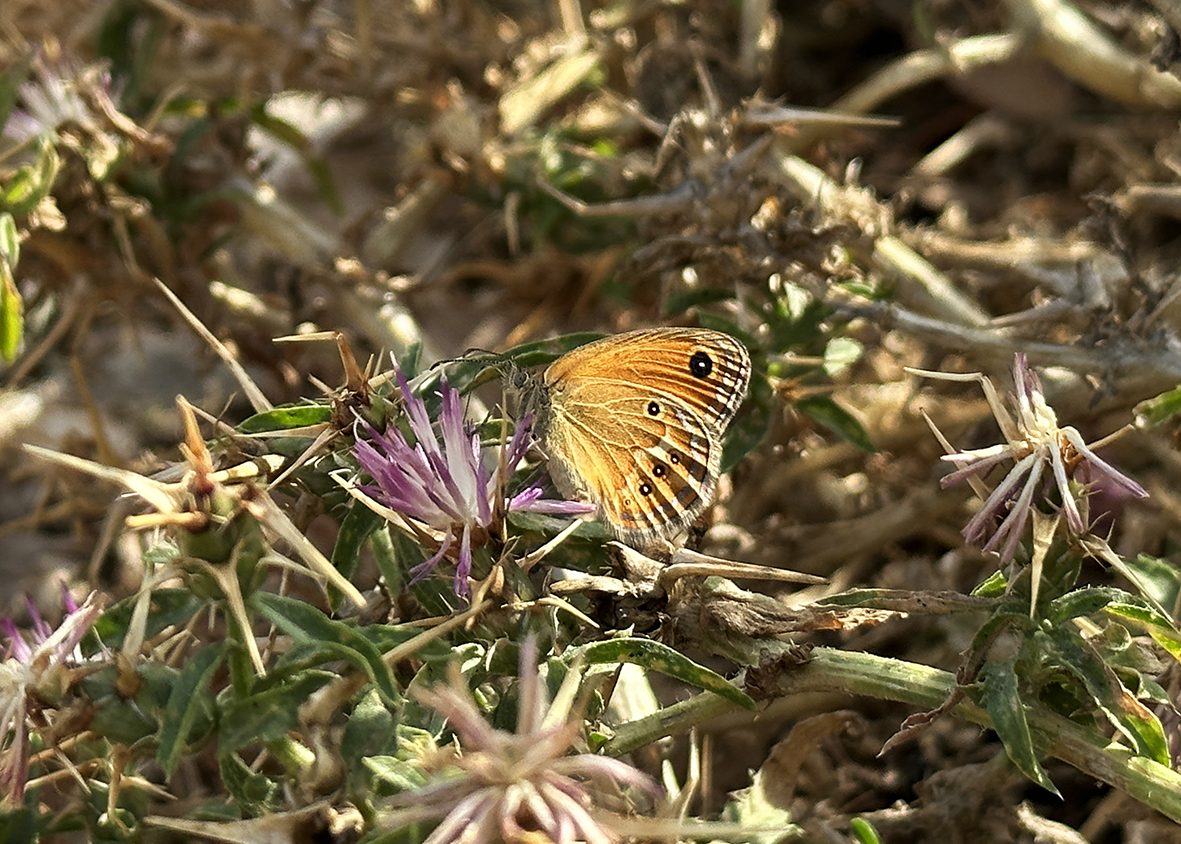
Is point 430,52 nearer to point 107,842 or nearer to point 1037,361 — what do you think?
point 1037,361

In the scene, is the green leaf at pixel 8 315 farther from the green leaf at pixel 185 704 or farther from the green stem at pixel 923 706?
the green stem at pixel 923 706

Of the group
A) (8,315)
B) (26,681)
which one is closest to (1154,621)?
(26,681)

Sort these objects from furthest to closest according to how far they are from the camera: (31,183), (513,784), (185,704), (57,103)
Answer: (57,103), (31,183), (185,704), (513,784)

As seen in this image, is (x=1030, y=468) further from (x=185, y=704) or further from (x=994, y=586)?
(x=185, y=704)

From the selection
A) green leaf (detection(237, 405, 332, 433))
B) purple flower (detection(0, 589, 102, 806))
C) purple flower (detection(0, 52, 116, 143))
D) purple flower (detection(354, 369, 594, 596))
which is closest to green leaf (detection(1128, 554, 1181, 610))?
purple flower (detection(354, 369, 594, 596))

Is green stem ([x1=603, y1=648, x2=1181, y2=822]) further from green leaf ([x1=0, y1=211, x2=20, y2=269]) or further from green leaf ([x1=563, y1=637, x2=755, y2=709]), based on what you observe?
green leaf ([x1=0, y1=211, x2=20, y2=269])

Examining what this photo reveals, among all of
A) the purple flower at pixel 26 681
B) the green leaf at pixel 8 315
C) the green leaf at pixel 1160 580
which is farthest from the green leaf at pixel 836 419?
the green leaf at pixel 8 315
